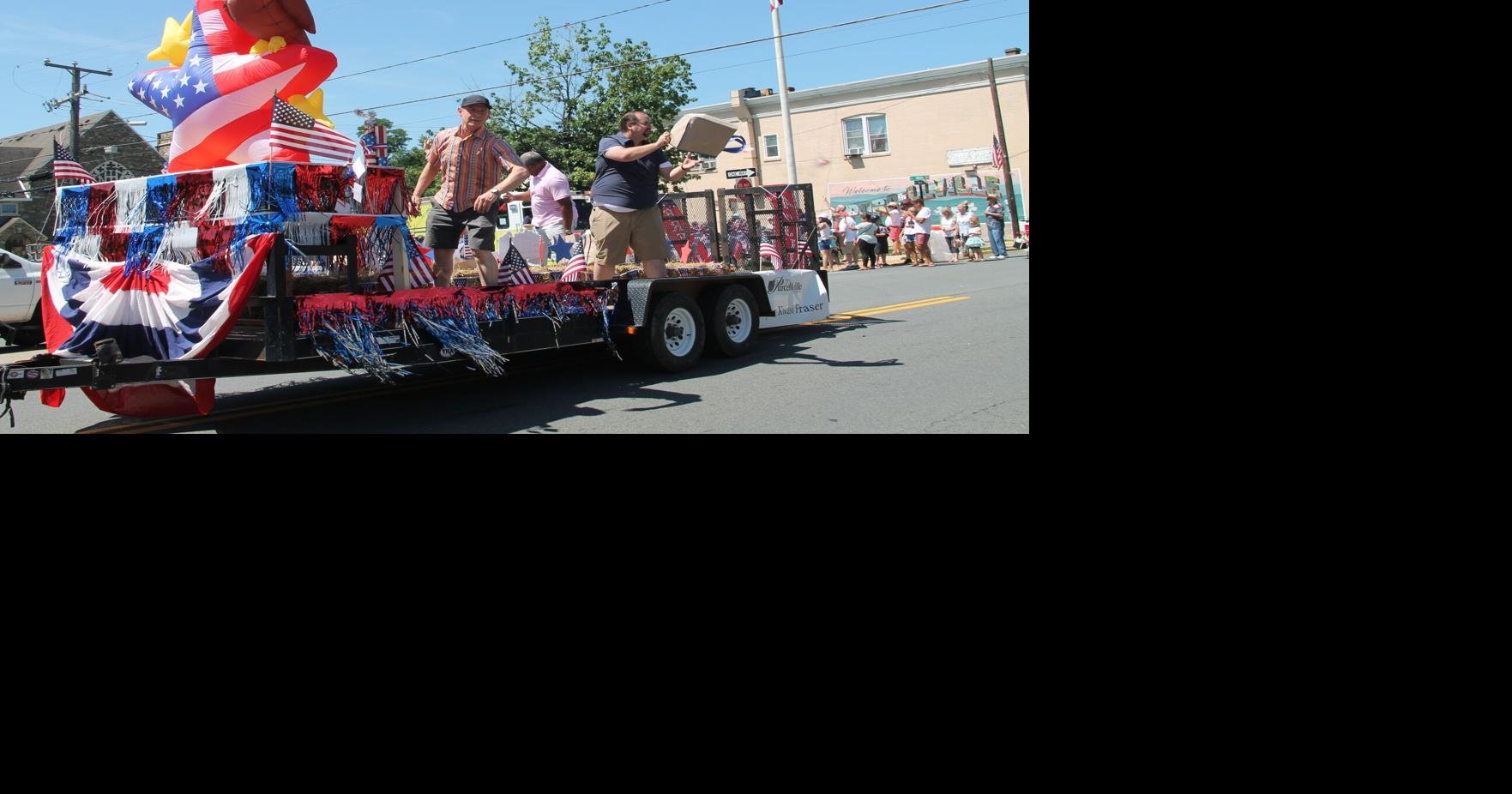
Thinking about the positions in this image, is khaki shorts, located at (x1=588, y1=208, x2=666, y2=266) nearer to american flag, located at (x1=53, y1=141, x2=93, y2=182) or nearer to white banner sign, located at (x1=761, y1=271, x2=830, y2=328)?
A: white banner sign, located at (x1=761, y1=271, x2=830, y2=328)

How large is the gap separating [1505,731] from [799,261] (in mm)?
8193

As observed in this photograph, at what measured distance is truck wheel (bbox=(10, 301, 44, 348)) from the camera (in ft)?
39.3

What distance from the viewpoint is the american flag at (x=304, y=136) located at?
6047 millimetres

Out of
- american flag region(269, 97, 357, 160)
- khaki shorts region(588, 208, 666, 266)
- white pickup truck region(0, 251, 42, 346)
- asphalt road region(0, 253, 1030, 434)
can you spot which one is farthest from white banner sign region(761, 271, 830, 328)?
white pickup truck region(0, 251, 42, 346)

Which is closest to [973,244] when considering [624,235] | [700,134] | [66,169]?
[624,235]

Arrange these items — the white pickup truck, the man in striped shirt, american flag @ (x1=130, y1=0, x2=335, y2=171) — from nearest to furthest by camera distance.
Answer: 1. american flag @ (x1=130, y1=0, x2=335, y2=171)
2. the man in striped shirt
3. the white pickup truck

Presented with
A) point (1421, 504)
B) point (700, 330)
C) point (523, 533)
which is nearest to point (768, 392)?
point (700, 330)

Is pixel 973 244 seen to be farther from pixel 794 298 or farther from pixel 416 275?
pixel 416 275

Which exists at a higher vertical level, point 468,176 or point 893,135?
point 893,135

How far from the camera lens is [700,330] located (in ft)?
26.4

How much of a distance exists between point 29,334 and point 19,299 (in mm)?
529

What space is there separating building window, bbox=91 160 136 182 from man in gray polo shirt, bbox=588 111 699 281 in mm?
2835

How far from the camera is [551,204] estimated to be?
34.0ft

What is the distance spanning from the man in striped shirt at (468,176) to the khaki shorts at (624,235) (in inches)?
29.8
